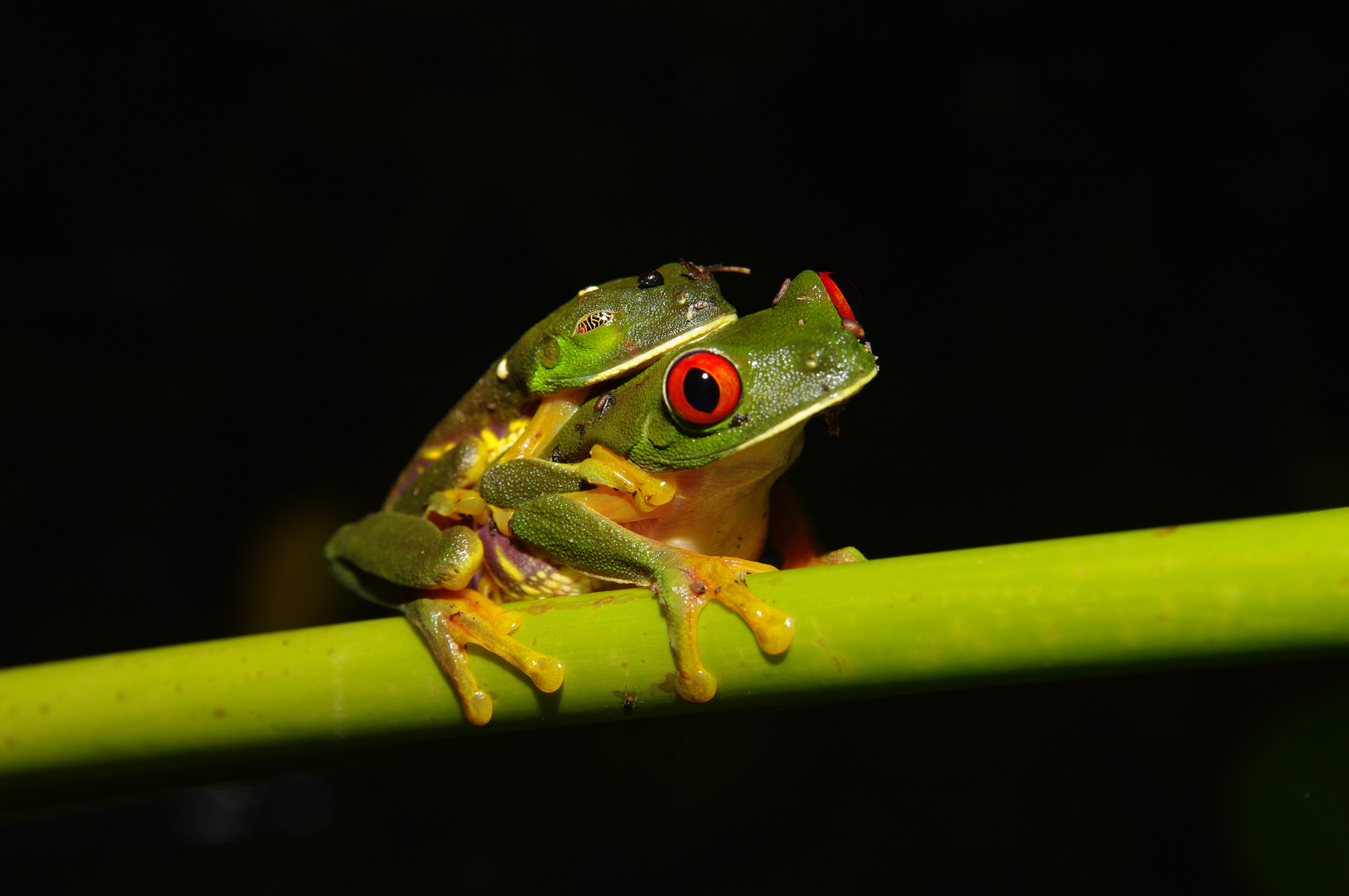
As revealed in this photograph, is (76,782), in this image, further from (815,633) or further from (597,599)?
(815,633)

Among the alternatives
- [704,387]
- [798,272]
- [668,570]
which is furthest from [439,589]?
[798,272]

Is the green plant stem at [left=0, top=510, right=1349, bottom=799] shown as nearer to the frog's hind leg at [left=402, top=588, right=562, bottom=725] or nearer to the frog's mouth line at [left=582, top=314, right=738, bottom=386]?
the frog's hind leg at [left=402, top=588, right=562, bottom=725]

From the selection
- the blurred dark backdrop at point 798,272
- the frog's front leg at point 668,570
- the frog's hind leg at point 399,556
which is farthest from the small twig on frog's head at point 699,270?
Answer: the blurred dark backdrop at point 798,272

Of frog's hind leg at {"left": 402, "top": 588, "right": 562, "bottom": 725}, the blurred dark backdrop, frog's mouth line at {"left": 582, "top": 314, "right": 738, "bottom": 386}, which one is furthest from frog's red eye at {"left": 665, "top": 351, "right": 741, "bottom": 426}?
the blurred dark backdrop

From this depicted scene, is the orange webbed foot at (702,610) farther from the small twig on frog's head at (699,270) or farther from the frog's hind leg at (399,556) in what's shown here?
the small twig on frog's head at (699,270)

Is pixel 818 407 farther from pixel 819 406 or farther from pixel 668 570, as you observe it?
pixel 668 570

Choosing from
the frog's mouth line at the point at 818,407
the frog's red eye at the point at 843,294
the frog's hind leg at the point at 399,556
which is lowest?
the frog's hind leg at the point at 399,556

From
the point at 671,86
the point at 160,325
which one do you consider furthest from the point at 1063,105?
the point at 160,325
